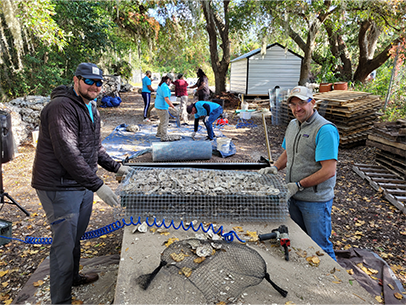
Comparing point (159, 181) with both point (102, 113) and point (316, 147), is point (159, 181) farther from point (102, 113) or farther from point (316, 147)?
point (102, 113)

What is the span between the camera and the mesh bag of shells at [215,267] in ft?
5.39

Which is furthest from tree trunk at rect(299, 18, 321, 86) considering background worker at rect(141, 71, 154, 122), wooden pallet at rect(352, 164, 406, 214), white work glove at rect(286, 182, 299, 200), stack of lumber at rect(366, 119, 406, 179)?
white work glove at rect(286, 182, 299, 200)

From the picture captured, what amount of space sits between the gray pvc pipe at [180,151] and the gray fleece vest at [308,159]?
3104mm

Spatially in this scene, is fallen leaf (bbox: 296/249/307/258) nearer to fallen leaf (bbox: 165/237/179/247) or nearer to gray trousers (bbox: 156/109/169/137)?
fallen leaf (bbox: 165/237/179/247)

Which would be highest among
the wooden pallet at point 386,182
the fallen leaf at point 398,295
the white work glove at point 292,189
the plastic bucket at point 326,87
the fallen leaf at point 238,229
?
the plastic bucket at point 326,87

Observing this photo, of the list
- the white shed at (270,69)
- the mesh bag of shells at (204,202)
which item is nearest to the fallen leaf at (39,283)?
the mesh bag of shells at (204,202)

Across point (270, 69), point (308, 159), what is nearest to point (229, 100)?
point (270, 69)

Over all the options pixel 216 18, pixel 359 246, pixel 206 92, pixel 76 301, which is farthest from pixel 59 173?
pixel 216 18

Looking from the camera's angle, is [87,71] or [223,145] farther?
[223,145]

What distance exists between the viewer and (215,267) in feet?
5.97

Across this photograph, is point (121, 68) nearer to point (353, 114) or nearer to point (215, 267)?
point (353, 114)

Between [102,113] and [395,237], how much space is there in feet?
39.2

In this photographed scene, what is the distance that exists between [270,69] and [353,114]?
27.8 feet

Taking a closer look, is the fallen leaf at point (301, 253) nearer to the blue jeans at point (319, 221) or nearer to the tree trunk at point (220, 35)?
A: the blue jeans at point (319, 221)
